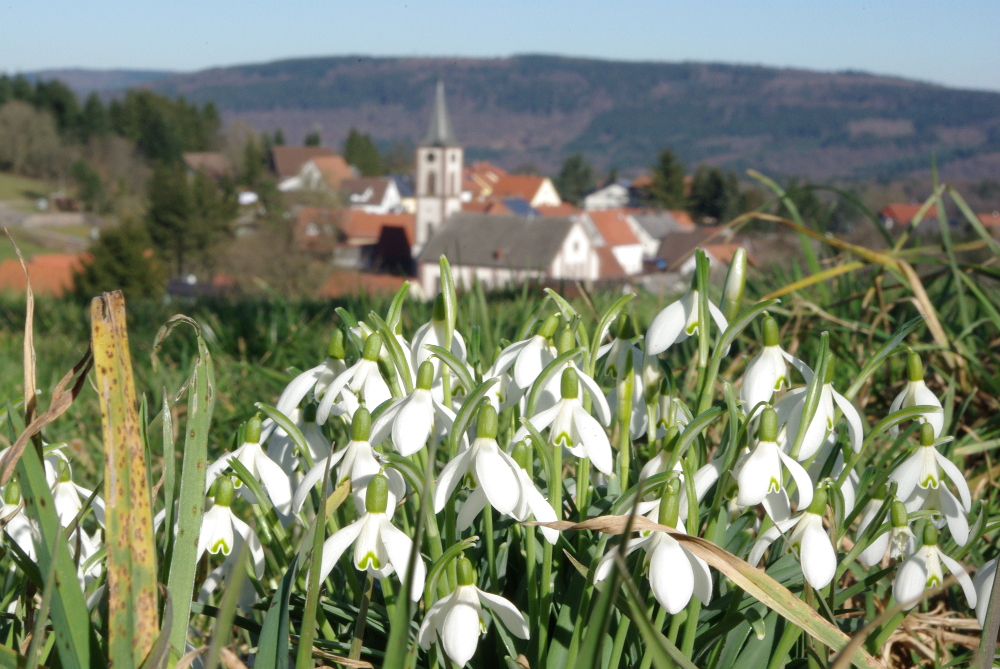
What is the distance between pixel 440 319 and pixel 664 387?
276 mm

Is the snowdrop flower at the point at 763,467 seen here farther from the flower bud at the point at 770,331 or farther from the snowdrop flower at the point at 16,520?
the snowdrop flower at the point at 16,520

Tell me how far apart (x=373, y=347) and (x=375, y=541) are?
19 centimetres

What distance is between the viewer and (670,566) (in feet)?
2.42

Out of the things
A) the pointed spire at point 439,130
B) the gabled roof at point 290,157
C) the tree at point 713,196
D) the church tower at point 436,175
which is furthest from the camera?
the gabled roof at point 290,157

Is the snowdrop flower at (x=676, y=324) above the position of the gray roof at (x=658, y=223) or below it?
above

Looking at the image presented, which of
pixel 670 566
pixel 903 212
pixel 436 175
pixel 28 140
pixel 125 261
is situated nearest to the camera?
pixel 670 566

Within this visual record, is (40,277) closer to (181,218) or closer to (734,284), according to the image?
(734,284)

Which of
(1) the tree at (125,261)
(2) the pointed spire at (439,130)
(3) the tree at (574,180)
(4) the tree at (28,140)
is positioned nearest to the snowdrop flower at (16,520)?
(1) the tree at (125,261)

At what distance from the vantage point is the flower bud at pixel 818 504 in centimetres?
81

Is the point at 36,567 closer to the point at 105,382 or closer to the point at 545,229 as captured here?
the point at 105,382

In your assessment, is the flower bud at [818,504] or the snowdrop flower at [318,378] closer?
the flower bud at [818,504]

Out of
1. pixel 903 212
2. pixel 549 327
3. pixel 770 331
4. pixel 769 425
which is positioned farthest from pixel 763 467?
pixel 903 212

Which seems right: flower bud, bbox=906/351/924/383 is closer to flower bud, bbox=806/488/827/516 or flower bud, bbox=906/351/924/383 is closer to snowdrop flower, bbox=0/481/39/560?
flower bud, bbox=806/488/827/516

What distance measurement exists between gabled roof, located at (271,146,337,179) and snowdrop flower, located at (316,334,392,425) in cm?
7627
